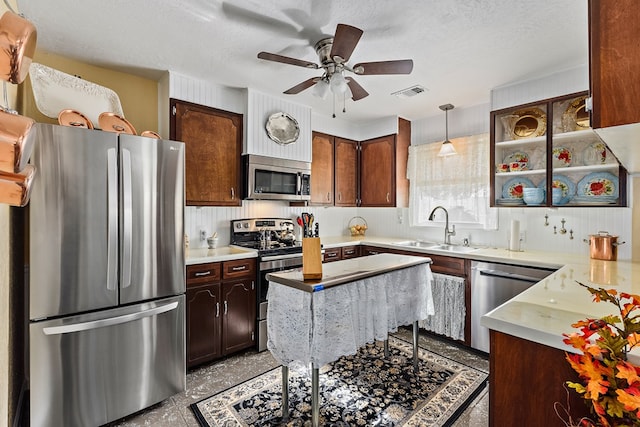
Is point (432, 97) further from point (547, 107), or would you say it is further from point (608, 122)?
point (608, 122)

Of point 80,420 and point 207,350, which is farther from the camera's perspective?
point 207,350

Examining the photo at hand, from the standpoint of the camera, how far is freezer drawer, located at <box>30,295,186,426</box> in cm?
175

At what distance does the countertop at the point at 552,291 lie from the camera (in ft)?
3.63

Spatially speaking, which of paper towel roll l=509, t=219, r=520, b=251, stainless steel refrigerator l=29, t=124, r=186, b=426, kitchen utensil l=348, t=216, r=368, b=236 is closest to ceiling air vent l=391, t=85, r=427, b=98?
paper towel roll l=509, t=219, r=520, b=251

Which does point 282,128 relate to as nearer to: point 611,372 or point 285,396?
point 285,396

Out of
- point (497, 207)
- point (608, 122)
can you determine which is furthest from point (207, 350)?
point (497, 207)

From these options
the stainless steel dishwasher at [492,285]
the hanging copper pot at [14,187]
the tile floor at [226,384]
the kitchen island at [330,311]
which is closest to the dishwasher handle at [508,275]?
the stainless steel dishwasher at [492,285]

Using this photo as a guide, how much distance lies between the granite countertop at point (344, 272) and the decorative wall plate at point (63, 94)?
1.97m

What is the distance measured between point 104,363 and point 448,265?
2.96 meters

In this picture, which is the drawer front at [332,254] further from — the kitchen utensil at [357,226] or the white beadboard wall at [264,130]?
the white beadboard wall at [264,130]

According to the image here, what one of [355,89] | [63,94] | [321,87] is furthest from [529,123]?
[63,94]

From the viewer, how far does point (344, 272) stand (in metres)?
1.92

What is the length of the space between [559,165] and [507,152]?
521 mm

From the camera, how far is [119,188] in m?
1.97
